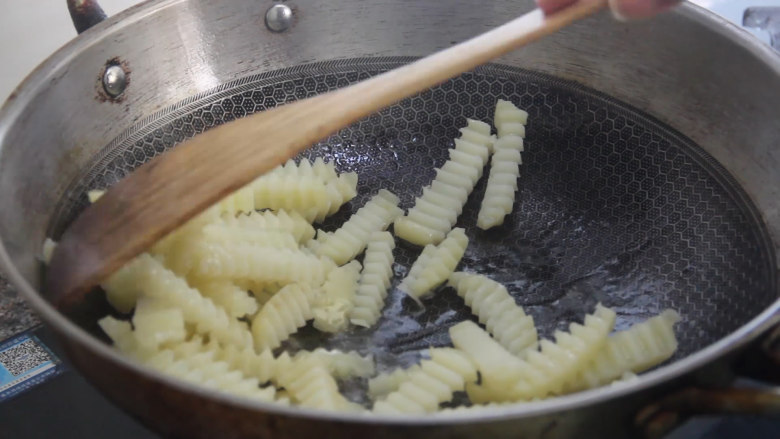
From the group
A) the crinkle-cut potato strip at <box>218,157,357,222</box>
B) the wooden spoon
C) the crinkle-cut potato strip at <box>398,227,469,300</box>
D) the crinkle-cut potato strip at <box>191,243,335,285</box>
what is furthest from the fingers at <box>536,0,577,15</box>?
the crinkle-cut potato strip at <box>191,243,335,285</box>

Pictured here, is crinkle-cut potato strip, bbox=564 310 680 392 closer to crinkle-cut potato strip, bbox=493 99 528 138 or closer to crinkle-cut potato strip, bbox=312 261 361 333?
crinkle-cut potato strip, bbox=312 261 361 333

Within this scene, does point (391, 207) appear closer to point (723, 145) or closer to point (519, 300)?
point (519, 300)

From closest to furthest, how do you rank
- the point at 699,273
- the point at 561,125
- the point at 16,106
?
the point at 16,106 < the point at 699,273 < the point at 561,125

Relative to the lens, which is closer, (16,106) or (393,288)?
(16,106)

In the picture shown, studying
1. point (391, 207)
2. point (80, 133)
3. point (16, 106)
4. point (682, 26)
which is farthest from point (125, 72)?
point (682, 26)

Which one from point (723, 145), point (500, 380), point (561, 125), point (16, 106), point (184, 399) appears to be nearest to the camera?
point (184, 399)

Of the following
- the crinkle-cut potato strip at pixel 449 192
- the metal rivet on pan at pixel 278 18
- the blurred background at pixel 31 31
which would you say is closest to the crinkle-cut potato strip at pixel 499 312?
the crinkle-cut potato strip at pixel 449 192
